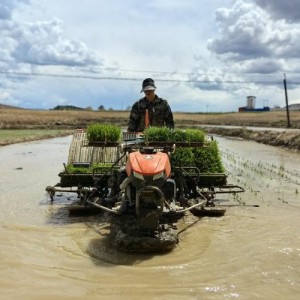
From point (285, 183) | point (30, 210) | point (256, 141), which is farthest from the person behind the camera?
point (256, 141)

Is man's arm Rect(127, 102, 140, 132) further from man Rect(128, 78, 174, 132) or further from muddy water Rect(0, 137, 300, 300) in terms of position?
muddy water Rect(0, 137, 300, 300)

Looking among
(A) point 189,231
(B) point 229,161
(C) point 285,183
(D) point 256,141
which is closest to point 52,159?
(B) point 229,161

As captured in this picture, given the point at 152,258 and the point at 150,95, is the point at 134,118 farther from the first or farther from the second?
the point at 152,258

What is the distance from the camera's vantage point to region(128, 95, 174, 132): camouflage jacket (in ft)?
30.8

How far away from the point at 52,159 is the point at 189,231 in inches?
489

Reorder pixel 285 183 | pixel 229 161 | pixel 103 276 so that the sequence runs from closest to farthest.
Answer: pixel 103 276, pixel 285 183, pixel 229 161

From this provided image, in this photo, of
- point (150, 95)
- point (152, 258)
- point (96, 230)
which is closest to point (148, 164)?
point (152, 258)

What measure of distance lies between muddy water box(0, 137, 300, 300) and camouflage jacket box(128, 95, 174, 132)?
80.6 inches

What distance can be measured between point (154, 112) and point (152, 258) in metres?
4.24

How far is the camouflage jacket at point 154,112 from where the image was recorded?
369 inches

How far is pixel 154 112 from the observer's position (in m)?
9.42

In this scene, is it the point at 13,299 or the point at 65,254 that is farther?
the point at 65,254

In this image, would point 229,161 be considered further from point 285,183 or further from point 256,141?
point 256,141

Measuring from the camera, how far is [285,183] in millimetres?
12180
